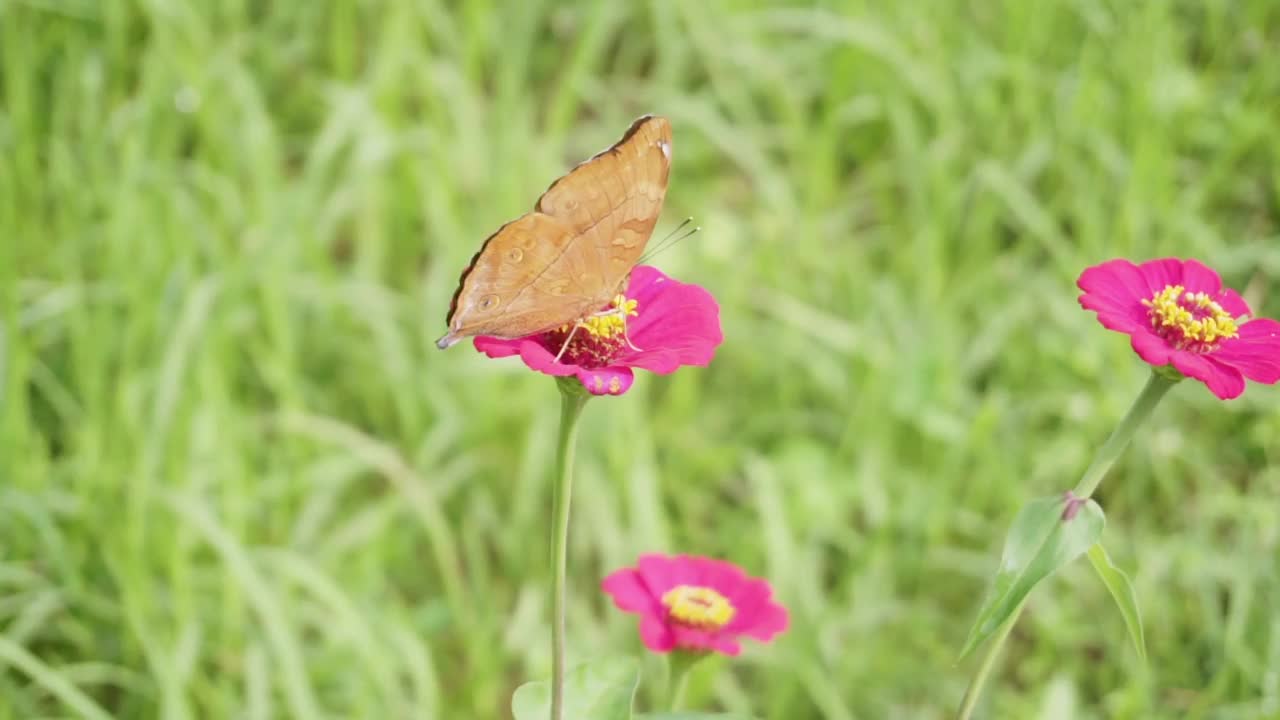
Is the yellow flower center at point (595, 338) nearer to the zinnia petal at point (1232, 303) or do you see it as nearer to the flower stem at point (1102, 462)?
the flower stem at point (1102, 462)

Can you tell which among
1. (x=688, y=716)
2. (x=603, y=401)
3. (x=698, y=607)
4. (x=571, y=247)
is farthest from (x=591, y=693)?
(x=603, y=401)

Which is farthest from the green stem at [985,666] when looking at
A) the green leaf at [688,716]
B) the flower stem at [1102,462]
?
the green leaf at [688,716]

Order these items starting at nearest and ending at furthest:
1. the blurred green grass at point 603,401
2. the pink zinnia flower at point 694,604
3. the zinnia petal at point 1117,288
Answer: the zinnia petal at point 1117,288, the pink zinnia flower at point 694,604, the blurred green grass at point 603,401

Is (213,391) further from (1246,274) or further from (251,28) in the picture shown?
(1246,274)

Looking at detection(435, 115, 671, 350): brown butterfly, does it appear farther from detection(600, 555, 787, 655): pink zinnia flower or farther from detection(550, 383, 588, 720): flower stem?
detection(600, 555, 787, 655): pink zinnia flower

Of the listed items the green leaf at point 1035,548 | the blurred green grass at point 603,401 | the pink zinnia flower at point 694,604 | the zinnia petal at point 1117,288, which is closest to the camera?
the green leaf at point 1035,548

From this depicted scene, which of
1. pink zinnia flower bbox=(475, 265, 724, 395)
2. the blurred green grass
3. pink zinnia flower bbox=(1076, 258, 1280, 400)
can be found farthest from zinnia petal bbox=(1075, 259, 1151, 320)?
the blurred green grass
